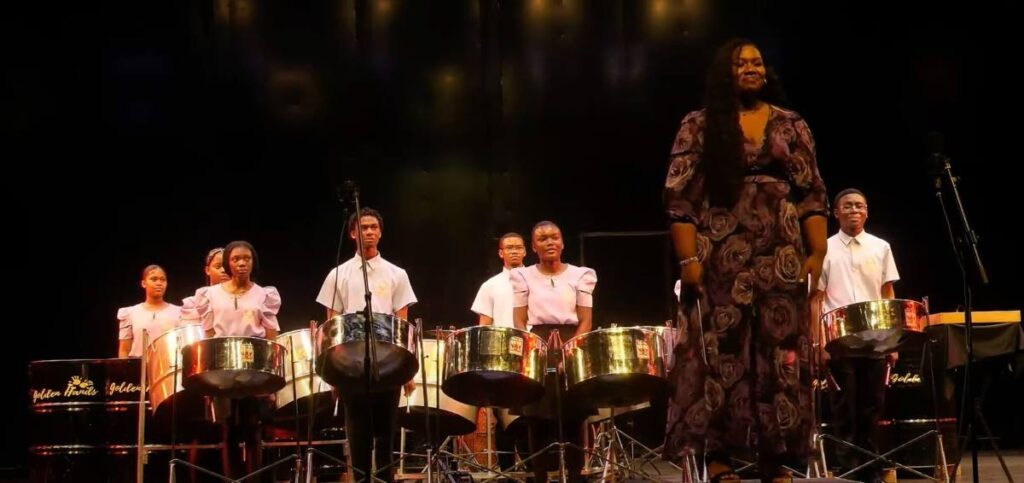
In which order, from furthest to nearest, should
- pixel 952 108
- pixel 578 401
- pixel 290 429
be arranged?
1. pixel 952 108
2. pixel 290 429
3. pixel 578 401

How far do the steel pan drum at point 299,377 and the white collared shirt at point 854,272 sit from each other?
80.6 inches

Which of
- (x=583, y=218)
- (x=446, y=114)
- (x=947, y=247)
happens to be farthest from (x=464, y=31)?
(x=947, y=247)

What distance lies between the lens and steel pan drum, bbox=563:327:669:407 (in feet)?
12.8

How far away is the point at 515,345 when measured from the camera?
158 inches

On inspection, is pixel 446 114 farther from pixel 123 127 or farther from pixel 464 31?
pixel 123 127

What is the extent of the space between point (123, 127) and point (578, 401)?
4075mm

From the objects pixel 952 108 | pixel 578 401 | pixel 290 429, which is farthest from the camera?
pixel 952 108

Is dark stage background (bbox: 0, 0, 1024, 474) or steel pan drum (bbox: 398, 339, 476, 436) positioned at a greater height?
dark stage background (bbox: 0, 0, 1024, 474)

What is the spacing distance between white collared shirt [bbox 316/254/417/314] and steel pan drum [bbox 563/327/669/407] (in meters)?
0.78

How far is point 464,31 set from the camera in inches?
279

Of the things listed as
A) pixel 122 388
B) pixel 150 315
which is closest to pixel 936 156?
pixel 122 388

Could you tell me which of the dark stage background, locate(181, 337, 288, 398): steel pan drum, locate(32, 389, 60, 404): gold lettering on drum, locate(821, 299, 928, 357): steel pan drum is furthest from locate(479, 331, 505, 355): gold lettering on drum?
the dark stage background

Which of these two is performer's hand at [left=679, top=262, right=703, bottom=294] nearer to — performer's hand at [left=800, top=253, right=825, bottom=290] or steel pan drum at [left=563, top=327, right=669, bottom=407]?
performer's hand at [left=800, top=253, right=825, bottom=290]

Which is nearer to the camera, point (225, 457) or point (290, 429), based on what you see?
point (225, 457)
